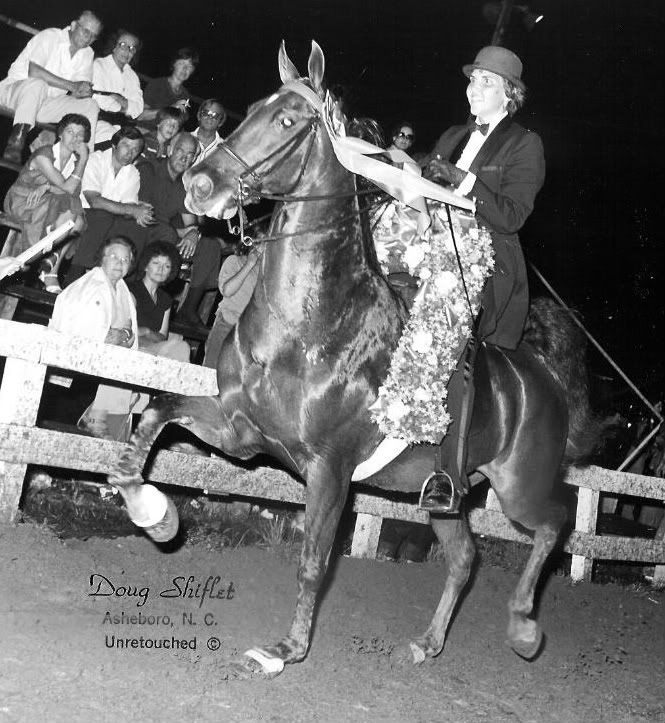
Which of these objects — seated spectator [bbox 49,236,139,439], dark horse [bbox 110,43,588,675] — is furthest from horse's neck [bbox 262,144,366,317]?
seated spectator [bbox 49,236,139,439]

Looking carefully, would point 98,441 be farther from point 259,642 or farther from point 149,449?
point 259,642

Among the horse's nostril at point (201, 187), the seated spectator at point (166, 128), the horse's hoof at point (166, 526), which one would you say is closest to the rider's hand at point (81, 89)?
the seated spectator at point (166, 128)

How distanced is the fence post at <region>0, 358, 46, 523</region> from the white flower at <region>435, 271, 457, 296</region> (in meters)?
2.86

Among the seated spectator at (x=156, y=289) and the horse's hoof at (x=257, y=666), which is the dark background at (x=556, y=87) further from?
the horse's hoof at (x=257, y=666)

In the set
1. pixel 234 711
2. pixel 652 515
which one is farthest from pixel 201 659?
pixel 652 515

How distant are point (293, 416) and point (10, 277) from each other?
166 inches

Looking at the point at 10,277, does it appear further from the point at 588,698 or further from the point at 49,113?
the point at 588,698

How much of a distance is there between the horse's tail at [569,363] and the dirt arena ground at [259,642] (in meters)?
1.66

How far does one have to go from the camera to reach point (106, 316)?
23.2 ft

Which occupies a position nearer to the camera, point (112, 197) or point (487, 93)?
point (487, 93)

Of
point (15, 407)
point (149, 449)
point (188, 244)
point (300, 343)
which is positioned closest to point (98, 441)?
point (15, 407)

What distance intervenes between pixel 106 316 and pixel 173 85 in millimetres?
4884

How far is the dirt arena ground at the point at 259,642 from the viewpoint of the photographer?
4074 mm

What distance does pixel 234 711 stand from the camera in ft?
13.3
